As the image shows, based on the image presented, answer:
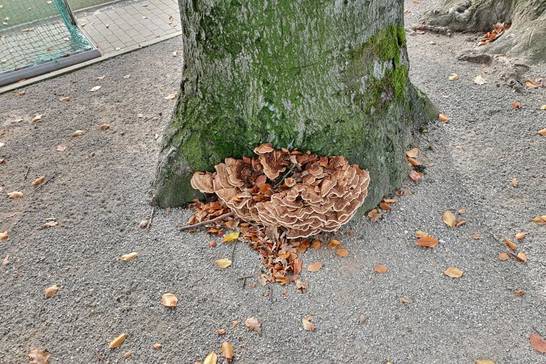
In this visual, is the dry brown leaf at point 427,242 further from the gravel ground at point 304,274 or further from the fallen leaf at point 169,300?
the fallen leaf at point 169,300

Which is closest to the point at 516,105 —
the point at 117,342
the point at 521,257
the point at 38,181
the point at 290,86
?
the point at 521,257

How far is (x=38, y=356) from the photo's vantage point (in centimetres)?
250

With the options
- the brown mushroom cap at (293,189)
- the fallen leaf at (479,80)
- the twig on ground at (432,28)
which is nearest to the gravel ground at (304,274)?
the fallen leaf at (479,80)

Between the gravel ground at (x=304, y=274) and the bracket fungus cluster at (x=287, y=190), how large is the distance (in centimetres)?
32

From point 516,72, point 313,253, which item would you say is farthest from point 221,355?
point 516,72

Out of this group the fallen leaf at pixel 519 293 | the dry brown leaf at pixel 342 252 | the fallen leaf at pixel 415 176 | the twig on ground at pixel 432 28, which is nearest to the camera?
the fallen leaf at pixel 519 293

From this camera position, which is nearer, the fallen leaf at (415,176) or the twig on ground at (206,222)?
the twig on ground at (206,222)

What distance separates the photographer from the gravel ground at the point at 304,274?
8.04 ft

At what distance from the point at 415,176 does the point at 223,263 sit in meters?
1.66

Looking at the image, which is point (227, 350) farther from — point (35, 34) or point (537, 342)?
point (35, 34)

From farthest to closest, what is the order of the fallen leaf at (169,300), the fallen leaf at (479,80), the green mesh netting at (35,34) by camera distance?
1. the green mesh netting at (35,34)
2. the fallen leaf at (479,80)
3. the fallen leaf at (169,300)

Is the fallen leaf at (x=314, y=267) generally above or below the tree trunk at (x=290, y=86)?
below

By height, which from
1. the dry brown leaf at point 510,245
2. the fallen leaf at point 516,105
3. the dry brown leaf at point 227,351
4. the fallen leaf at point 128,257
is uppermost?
the fallen leaf at point 516,105

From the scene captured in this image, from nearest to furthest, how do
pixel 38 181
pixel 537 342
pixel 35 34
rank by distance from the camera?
pixel 537 342 < pixel 38 181 < pixel 35 34
